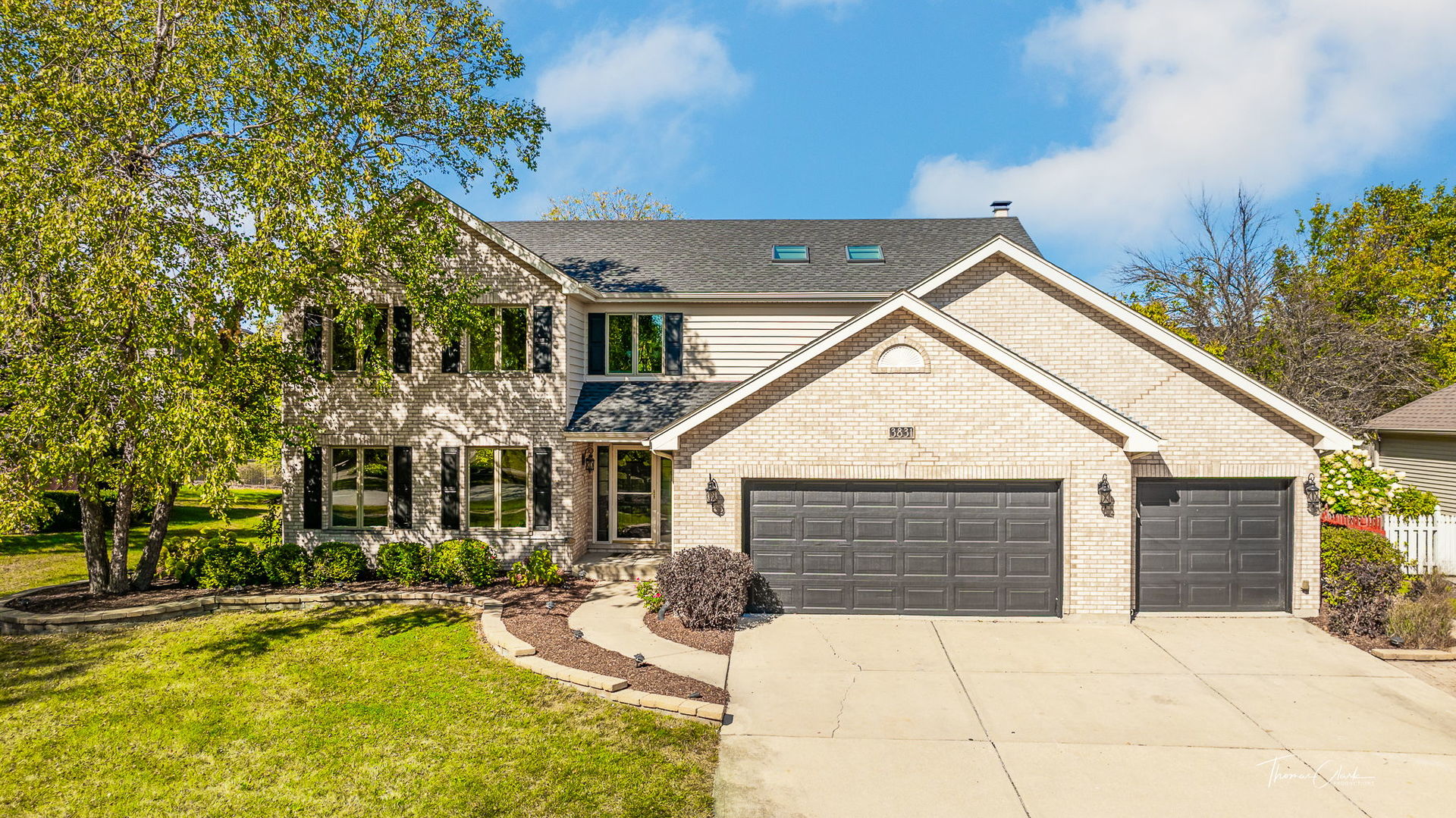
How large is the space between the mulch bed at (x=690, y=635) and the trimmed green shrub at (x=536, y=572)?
2.95 m

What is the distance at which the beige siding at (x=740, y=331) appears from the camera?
589 inches

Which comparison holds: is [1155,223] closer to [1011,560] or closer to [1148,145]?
[1148,145]

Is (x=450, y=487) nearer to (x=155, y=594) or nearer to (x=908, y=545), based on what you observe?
(x=155, y=594)

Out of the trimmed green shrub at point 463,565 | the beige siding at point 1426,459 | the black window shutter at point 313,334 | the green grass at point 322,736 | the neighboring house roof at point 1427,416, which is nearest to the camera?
the green grass at point 322,736

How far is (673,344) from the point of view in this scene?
14984 millimetres

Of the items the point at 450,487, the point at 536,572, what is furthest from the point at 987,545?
the point at 450,487

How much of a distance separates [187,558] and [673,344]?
10.4 meters

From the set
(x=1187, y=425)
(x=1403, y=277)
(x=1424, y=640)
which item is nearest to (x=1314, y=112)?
(x=1403, y=277)

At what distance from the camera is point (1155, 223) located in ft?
83.1

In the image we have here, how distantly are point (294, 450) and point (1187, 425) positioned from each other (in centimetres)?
1697

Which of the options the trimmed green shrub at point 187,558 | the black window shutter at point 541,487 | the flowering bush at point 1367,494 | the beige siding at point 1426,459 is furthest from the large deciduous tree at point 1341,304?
the trimmed green shrub at point 187,558

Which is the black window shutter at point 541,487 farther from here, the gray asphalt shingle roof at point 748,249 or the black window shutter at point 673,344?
the gray asphalt shingle roof at point 748,249

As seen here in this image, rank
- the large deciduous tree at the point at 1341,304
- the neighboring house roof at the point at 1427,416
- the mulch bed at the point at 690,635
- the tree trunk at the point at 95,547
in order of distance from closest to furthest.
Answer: the mulch bed at the point at 690,635 → the tree trunk at the point at 95,547 → the neighboring house roof at the point at 1427,416 → the large deciduous tree at the point at 1341,304

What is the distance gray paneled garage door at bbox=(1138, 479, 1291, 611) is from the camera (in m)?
10.9
